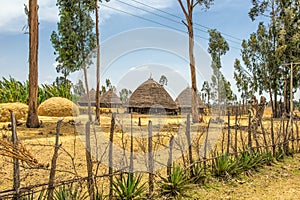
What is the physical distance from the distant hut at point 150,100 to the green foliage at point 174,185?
763 inches

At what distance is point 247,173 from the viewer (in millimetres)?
5855

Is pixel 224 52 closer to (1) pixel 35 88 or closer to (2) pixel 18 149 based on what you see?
(1) pixel 35 88

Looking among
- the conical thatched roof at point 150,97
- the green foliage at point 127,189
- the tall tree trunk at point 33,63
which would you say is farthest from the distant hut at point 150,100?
the green foliage at point 127,189

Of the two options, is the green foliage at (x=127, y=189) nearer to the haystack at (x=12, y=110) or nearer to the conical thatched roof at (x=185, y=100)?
the haystack at (x=12, y=110)

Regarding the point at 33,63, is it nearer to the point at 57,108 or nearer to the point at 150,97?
the point at 57,108

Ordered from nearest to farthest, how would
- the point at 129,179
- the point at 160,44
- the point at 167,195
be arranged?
the point at 129,179, the point at 167,195, the point at 160,44

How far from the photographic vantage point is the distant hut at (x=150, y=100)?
2439 centimetres

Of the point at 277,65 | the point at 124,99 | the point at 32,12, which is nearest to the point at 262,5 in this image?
the point at 277,65

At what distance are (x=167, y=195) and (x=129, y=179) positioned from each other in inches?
29.1

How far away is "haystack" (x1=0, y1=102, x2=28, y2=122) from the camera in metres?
13.5

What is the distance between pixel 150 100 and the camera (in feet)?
80.0

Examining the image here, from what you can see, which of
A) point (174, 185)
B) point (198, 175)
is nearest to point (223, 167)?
point (198, 175)

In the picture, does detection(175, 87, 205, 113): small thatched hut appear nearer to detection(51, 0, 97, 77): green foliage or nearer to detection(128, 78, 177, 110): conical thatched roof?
detection(128, 78, 177, 110): conical thatched roof

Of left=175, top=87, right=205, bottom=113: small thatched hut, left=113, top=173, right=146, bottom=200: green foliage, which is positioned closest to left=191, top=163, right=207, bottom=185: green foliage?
left=113, top=173, right=146, bottom=200: green foliage
